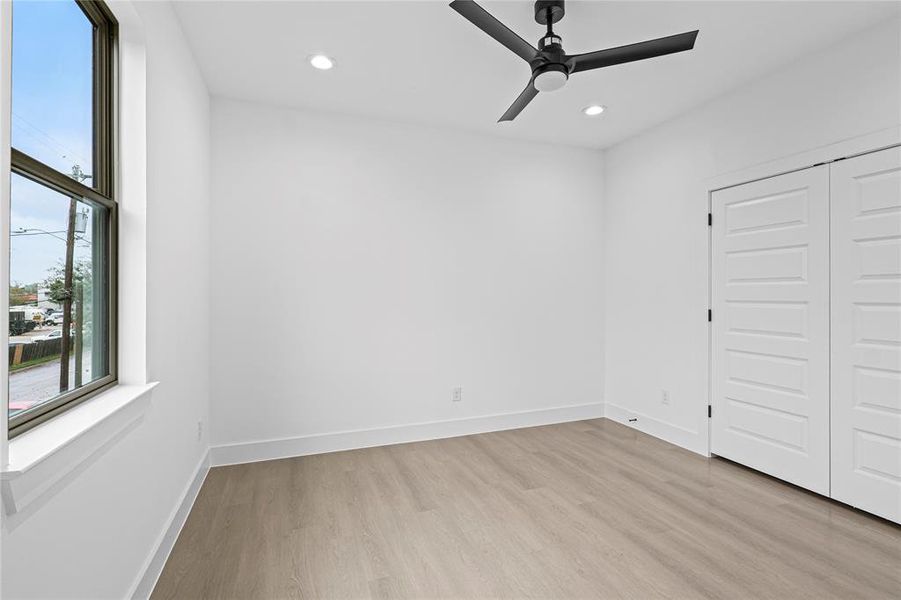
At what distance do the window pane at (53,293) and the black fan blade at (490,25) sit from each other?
1600mm

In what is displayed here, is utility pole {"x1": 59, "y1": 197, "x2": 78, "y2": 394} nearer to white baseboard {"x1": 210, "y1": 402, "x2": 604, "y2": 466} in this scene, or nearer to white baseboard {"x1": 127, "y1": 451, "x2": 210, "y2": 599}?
white baseboard {"x1": 127, "y1": 451, "x2": 210, "y2": 599}

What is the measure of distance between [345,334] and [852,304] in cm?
333

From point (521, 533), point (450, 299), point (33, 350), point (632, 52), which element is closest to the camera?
point (33, 350)

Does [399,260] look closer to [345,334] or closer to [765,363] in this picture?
[345,334]

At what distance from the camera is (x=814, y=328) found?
8.74 ft

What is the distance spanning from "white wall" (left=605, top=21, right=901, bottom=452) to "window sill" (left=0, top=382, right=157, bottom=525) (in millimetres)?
3648

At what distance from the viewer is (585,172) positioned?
172 inches

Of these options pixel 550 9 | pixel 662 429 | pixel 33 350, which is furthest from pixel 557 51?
pixel 662 429

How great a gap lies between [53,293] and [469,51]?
2378 millimetres

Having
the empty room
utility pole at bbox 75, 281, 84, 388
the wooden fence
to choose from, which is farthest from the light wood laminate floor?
the wooden fence

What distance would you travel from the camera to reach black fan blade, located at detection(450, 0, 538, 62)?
5.88ft

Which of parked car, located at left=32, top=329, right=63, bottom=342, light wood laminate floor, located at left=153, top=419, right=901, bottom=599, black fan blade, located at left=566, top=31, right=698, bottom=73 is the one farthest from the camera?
black fan blade, located at left=566, top=31, right=698, bottom=73

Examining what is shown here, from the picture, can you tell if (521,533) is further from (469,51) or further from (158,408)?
Answer: (469,51)

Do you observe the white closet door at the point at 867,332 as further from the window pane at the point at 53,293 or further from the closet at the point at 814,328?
the window pane at the point at 53,293
